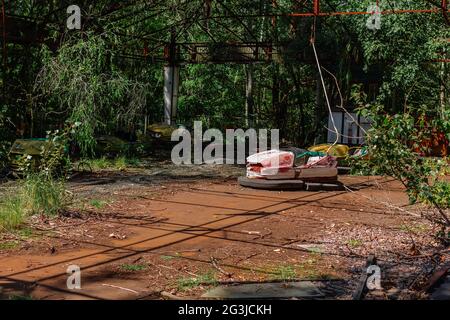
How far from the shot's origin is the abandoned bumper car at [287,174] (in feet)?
36.4

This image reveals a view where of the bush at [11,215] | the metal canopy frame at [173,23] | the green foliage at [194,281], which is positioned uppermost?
the metal canopy frame at [173,23]

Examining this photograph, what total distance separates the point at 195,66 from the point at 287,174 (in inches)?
472

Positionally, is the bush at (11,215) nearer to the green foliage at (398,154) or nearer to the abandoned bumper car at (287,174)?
the green foliage at (398,154)

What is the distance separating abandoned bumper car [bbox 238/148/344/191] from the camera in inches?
437

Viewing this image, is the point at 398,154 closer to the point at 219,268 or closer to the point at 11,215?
the point at 219,268

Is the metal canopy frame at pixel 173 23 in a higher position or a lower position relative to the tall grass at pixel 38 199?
higher

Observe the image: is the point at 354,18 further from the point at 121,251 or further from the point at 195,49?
the point at 121,251

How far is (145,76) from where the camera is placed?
70.2 feet

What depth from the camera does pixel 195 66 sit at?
2241cm

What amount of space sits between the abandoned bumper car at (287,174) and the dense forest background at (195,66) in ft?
6.06

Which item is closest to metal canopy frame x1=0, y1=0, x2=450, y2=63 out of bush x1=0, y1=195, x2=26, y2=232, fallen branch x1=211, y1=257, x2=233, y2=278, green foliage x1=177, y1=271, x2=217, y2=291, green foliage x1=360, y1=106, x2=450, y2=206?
green foliage x1=360, y1=106, x2=450, y2=206

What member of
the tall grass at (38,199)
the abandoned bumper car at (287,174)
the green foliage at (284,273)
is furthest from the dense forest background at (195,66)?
the green foliage at (284,273)

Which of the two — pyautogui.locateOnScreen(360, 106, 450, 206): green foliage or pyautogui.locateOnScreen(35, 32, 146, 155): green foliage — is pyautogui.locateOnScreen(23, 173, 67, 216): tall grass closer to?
A: pyautogui.locateOnScreen(360, 106, 450, 206): green foliage
